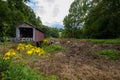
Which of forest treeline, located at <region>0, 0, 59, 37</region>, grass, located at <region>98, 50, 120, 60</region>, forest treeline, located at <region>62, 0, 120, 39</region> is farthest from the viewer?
forest treeline, located at <region>62, 0, 120, 39</region>

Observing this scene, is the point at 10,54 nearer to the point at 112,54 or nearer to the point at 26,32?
the point at 112,54

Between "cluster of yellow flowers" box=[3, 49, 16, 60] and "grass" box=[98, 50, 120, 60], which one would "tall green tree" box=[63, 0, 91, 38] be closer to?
"grass" box=[98, 50, 120, 60]

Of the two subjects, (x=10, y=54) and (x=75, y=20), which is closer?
(x=10, y=54)

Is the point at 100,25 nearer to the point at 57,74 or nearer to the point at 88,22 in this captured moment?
the point at 88,22

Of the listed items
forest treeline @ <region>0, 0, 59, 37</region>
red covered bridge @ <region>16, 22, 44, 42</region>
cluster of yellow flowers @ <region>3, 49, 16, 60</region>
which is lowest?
cluster of yellow flowers @ <region>3, 49, 16, 60</region>

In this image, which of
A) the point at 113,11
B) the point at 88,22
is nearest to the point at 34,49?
the point at 113,11

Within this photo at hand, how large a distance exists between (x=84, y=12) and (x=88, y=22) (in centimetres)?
1401

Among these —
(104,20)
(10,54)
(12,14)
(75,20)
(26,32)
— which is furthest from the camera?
(75,20)

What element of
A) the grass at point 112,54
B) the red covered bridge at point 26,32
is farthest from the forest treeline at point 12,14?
the grass at point 112,54

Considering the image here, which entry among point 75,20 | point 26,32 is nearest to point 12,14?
point 26,32

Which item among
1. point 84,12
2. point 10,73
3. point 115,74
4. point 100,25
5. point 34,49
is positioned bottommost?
point 115,74

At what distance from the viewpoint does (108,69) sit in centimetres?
707

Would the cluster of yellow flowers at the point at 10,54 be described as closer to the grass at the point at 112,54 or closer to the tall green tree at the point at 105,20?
the grass at the point at 112,54

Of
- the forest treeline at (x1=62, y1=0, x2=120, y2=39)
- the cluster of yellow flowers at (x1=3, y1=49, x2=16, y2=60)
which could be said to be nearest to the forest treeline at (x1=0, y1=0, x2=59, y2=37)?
the cluster of yellow flowers at (x1=3, y1=49, x2=16, y2=60)
